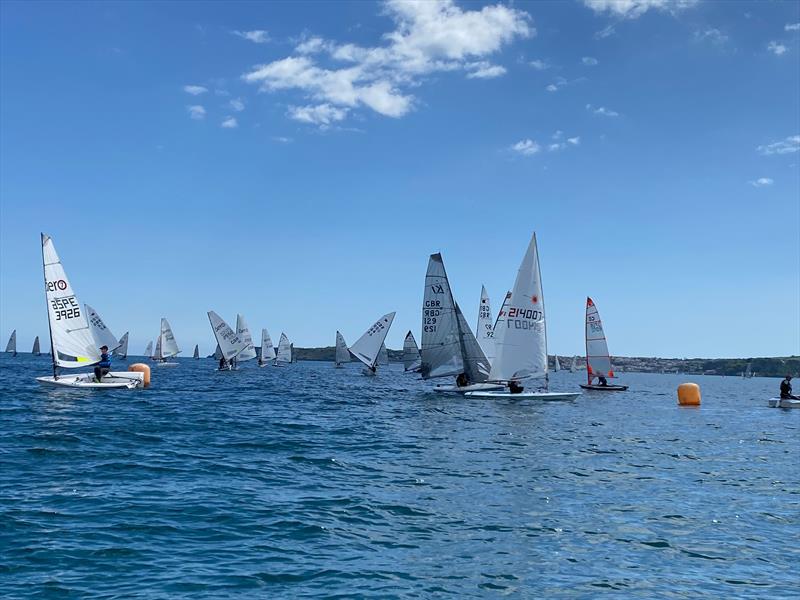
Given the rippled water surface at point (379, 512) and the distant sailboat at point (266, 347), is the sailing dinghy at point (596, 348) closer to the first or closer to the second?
the rippled water surface at point (379, 512)

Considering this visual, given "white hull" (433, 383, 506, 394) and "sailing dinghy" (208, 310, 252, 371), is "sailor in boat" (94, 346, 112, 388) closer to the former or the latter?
"white hull" (433, 383, 506, 394)

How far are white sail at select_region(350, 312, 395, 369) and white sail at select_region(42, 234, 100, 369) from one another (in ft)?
129

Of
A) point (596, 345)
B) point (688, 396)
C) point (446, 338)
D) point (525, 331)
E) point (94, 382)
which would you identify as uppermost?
point (525, 331)

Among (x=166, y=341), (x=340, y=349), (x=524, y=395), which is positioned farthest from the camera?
(x=340, y=349)

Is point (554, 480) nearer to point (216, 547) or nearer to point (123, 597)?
point (216, 547)

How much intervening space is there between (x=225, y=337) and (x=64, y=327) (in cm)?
4465

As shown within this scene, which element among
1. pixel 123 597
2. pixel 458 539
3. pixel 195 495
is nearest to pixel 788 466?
pixel 458 539

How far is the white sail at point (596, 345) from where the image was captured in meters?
63.0

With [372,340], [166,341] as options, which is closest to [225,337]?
[372,340]

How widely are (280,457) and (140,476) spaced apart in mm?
4674

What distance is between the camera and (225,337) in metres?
84.4

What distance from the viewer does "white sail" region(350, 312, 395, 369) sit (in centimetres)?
7712

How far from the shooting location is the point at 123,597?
8.89 m

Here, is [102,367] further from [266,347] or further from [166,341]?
[266,347]
